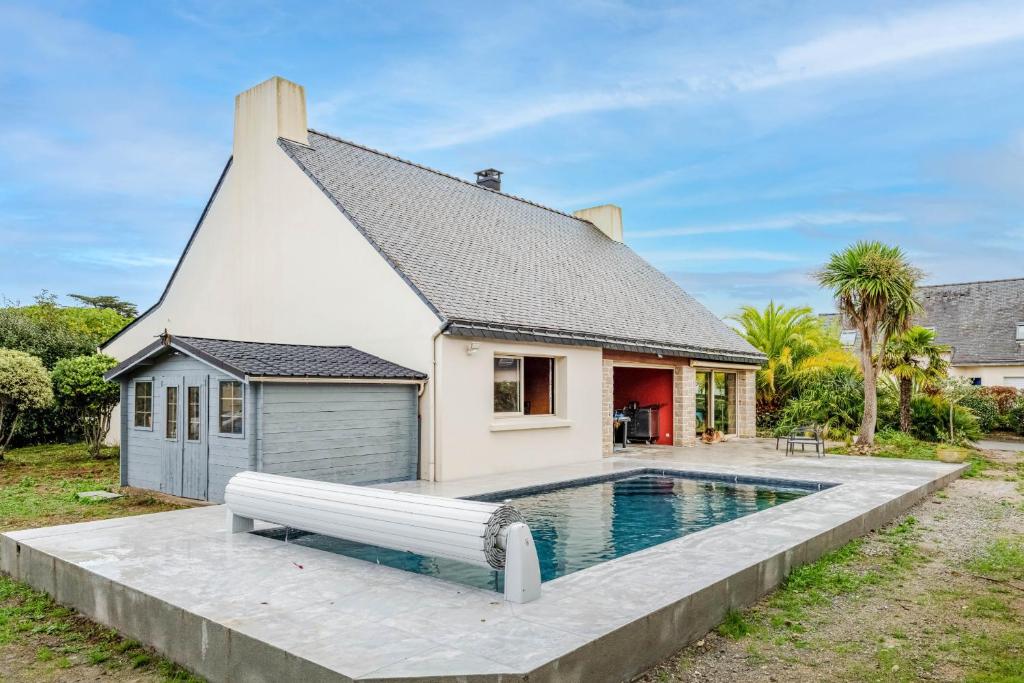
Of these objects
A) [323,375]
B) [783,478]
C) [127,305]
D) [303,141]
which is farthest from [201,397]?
[127,305]

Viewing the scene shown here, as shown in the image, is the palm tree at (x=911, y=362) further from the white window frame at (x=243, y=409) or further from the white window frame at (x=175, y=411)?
the white window frame at (x=175, y=411)

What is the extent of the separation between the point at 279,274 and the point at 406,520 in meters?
10.5

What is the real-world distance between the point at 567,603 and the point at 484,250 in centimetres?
1194

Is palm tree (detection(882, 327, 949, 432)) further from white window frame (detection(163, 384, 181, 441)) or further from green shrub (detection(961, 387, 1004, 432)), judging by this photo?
white window frame (detection(163, 384, 181, 441))

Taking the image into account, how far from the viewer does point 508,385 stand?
564 inches

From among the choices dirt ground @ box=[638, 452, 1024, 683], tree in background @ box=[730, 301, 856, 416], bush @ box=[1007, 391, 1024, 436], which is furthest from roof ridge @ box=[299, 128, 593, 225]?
bush @ box=[1007, 391, 1024, 436]

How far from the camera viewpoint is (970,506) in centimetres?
1147

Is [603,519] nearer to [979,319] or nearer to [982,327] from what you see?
[982,327]

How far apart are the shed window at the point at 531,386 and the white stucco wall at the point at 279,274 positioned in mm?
2370

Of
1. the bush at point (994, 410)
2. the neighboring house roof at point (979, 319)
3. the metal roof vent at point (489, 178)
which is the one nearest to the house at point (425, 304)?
the metal roof vent at point (489, 178)

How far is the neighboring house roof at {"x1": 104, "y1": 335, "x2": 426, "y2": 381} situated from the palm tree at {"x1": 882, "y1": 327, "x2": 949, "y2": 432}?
1497cm

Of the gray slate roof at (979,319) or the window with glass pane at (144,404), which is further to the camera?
the gray slate roof at (979,319)

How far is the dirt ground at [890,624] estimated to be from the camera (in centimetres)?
491

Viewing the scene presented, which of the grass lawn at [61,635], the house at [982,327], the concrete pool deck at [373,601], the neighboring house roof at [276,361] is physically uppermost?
the house at [982,327]
